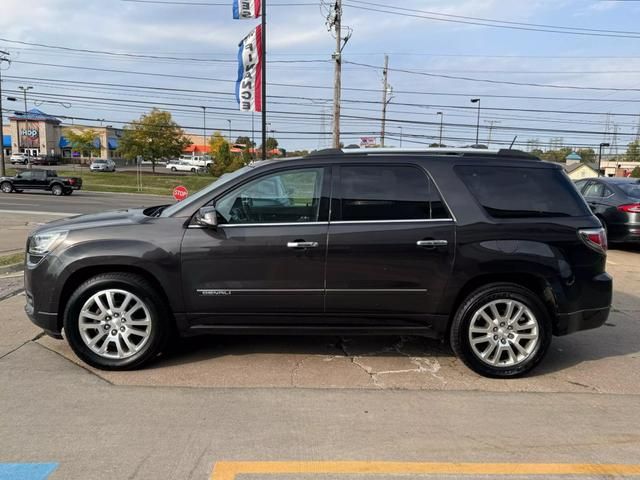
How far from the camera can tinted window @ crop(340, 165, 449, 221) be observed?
4.25 m

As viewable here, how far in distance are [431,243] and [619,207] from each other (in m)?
8.72

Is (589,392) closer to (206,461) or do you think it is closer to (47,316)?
(206,461)

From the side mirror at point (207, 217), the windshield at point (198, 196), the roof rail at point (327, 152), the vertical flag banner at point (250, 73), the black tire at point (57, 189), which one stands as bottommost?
the black tire at point (57, 189)

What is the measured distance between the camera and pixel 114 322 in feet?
14.0

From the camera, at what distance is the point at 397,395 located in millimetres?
3957

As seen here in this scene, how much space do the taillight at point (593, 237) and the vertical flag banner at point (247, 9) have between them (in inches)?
552

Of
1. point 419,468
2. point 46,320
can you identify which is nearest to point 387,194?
point 419,468

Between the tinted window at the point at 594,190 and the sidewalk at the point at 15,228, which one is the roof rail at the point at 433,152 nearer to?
the sidewalk at the point at 15,228

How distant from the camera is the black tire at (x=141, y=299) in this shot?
4.22m

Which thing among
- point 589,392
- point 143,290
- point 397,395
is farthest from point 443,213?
point 143,290

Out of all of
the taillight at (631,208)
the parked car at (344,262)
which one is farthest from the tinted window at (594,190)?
the parked car at (344,262)

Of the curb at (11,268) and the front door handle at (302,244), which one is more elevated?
the front door handle at (302,244)

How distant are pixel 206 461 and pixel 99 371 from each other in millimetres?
1786

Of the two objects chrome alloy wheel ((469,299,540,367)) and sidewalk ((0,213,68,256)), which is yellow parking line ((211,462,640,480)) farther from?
sidewalk ((0,213,68,256))
